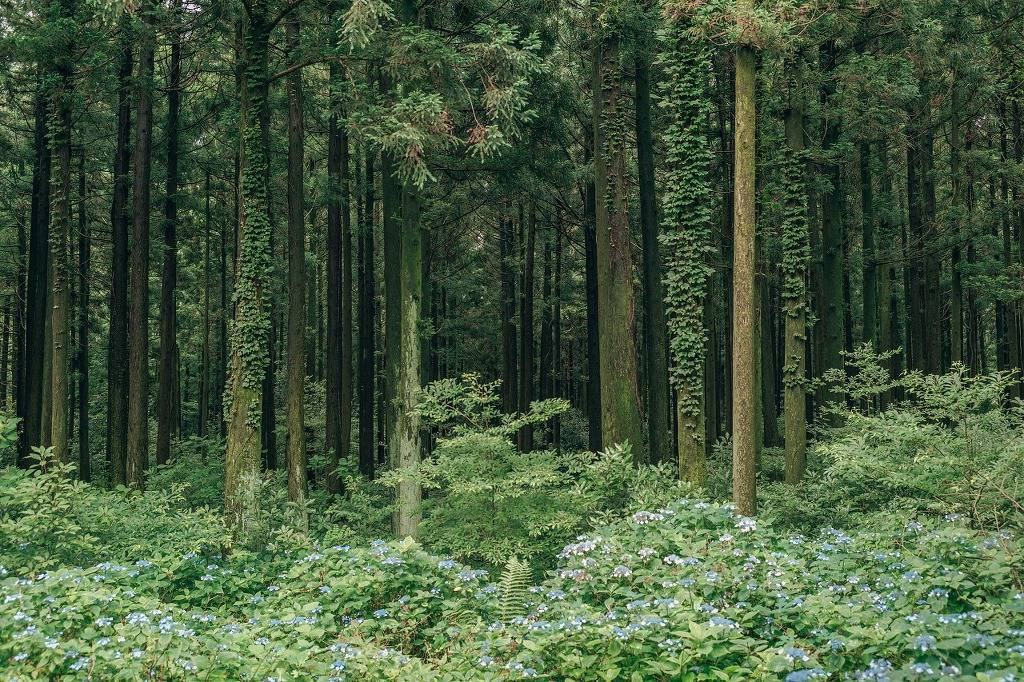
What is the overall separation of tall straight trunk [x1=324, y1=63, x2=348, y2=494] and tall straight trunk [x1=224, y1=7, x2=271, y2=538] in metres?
4.94

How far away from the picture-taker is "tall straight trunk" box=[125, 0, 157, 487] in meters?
14.6

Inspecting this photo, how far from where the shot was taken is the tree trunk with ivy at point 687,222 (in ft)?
34.0

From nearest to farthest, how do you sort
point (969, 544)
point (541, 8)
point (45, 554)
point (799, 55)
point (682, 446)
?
point (969, 544)
point (45, 554)
point (682, 446)
point (799, 55)
point (541, 8)

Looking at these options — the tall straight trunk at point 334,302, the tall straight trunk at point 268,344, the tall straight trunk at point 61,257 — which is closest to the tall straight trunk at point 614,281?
the tall straight trunk at point 268,344

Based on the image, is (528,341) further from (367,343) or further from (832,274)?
(832,274)

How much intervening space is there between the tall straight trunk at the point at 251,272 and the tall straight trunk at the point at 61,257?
161 inches

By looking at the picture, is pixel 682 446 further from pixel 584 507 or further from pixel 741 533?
pixel 741 533

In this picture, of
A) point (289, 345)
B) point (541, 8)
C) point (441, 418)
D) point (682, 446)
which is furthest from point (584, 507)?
point (541, 8)

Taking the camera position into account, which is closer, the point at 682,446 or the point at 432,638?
the point at 432,638

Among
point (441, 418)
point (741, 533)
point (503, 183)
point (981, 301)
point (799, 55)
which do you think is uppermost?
point (799, 55)

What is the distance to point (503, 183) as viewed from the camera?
1712cm

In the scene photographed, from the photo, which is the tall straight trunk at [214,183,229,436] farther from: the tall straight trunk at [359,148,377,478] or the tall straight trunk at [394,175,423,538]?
the tall straight trunk at [394,175,423,538]

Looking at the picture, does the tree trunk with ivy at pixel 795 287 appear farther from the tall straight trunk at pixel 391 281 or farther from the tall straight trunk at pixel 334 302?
the tall straight trunk at pixel 334 302

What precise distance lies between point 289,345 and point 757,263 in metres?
10.3
